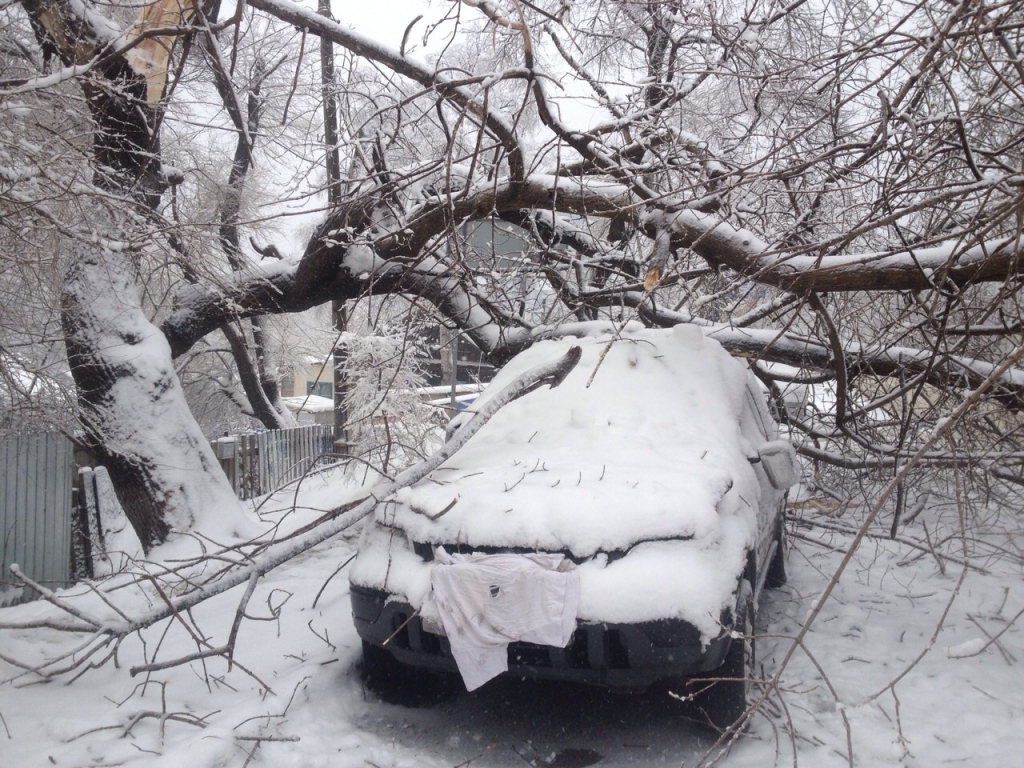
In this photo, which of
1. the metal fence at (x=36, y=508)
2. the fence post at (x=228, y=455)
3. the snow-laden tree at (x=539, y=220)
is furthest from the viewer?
the fence post at (x=228, y=455)

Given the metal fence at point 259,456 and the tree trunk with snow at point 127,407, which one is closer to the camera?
the tree trunk with snow at point 127,407

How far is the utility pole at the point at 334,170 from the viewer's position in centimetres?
682

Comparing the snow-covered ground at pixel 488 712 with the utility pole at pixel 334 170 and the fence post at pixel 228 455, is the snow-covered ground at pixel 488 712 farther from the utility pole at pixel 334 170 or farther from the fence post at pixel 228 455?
the fence post at pixel 228 455

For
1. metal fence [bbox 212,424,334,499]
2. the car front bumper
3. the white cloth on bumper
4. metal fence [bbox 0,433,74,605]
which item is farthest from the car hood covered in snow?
metal fence [bbox 212,424,334,499]

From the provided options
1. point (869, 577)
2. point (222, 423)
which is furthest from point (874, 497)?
point (222, 423)

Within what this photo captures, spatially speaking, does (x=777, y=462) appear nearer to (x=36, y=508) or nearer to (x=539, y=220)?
(x=539, y=220)

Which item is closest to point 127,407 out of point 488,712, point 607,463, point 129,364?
point 129,364

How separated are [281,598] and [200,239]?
322 centimetres

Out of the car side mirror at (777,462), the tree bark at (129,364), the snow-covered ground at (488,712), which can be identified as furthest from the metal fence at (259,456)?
the car side mirror at (777,462)

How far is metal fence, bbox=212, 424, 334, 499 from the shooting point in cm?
1404

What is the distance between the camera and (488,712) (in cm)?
379

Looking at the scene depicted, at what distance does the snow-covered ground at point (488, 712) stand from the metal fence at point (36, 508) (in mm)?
2425

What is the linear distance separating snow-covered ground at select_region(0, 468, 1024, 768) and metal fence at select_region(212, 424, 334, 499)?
30.2 ft

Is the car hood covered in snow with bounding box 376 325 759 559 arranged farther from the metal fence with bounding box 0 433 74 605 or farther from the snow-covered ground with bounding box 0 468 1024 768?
the metal fence with bounding box 0 433 74 605
